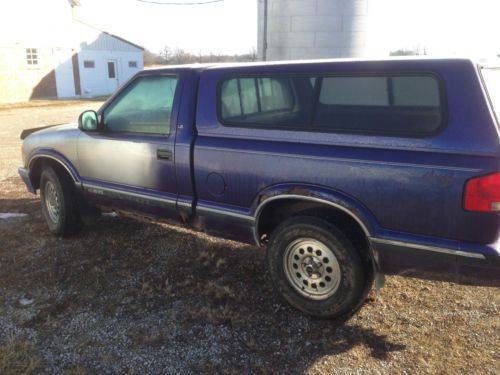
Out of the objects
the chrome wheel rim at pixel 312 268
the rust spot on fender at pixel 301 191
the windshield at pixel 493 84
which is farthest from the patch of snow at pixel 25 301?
the windshield at pixel 493 84

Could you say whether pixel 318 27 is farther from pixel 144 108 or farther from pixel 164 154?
pixel 164 154

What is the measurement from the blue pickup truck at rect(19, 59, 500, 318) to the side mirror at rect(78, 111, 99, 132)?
1 cm

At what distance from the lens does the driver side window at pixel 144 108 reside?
4.09 metres

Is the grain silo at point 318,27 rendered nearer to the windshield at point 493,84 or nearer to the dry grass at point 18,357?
the windshield at point 493,84

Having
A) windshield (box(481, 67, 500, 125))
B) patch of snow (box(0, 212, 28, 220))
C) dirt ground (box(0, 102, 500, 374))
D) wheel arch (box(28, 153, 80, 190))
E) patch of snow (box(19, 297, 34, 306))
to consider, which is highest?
windshield (box(481, 67, 500, 125))

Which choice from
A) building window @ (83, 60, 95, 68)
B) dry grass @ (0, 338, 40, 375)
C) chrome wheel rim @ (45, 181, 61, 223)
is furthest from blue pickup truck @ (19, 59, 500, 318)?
building window @ (83, 60, 95, 68)

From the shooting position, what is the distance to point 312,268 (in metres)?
3.43

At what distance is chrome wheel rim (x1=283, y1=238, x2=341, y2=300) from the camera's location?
131 inches

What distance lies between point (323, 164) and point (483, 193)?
996mm

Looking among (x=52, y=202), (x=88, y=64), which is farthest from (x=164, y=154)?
(x=88, y=64)

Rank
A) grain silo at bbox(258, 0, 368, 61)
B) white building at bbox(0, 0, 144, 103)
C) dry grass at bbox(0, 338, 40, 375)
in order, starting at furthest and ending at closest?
Answer: white building at bbox(0, 0, 144, 103) → grain silo at bbox(258, 0, 368, 61) → dry grass at bbox(0, 338, 40, 375)

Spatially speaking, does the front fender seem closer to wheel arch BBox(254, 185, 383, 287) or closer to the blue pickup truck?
the blue pickup truck

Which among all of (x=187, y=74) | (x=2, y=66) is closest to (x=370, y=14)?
(x=187, y=74)

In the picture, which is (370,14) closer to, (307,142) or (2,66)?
(307,142)
